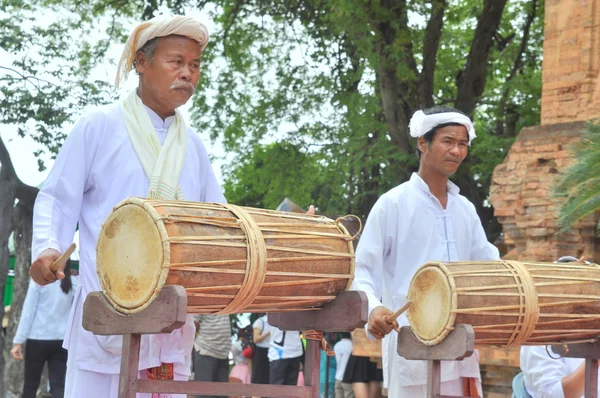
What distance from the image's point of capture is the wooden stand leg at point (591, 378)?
466cm

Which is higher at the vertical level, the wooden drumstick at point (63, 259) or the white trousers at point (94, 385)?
the wooden drumstick at point (63, 259)

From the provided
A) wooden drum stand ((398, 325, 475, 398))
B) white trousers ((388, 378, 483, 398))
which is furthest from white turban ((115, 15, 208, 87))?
white trousers ((388, 378, 483, 398))

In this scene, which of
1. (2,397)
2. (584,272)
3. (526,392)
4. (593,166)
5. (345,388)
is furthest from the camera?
(345,388)

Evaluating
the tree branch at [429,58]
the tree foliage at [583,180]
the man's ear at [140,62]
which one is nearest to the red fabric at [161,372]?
the man's ear at [140,62]

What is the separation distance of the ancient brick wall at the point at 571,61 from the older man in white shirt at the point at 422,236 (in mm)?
6736

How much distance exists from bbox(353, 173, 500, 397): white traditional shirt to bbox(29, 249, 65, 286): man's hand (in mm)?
1684

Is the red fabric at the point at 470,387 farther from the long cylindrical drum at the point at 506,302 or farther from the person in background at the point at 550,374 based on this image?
the long cylindrical drum at the point at 506,302

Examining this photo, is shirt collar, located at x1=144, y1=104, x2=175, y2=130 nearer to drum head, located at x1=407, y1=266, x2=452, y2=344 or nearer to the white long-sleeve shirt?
drum head, located at x1=407, y1=266, x2=452, y2=344

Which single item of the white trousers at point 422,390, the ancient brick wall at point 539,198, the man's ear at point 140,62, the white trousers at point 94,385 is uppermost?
the ancient brick wall at point 539,198

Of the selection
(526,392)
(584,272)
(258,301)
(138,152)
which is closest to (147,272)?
(258,301)

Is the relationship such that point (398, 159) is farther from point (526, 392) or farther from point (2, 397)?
point (526, 392)

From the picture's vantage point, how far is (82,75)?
13430mm

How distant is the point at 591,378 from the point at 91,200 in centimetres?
231

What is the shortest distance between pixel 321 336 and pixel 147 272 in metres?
0.83
